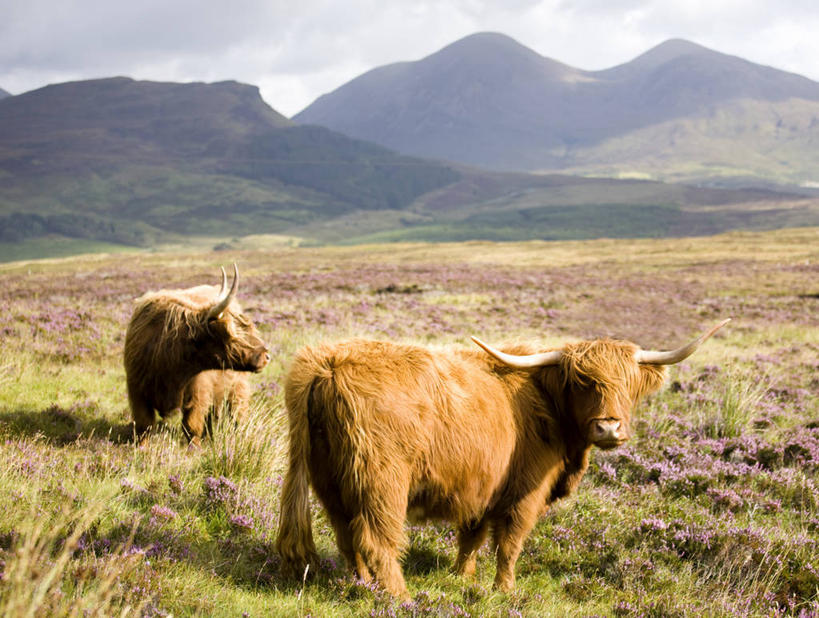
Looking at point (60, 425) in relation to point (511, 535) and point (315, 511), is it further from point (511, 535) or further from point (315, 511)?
point (511, 535)

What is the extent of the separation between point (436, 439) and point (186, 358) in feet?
11.5

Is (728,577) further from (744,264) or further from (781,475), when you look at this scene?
(744,264)

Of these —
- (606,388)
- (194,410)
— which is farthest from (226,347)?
(606,388)

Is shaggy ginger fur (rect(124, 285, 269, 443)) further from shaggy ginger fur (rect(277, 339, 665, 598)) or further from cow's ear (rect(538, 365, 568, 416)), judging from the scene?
cow's ear (rect(538, 365, 568, 416))

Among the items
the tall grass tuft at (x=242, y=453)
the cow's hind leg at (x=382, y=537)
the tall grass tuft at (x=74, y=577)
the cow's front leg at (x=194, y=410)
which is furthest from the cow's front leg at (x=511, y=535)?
the cow's front leg at (x=194, y=410)

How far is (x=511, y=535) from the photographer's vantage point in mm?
4266

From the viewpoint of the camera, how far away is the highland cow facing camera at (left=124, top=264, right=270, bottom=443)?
6.33 meters

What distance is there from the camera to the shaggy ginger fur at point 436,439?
3609mm

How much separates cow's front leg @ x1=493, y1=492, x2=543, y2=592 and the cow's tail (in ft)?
4.16

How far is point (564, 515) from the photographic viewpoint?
17.7 feet

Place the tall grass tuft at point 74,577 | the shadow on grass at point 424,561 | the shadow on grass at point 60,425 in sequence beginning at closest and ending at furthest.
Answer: the tall grass tuft at point 74,577 → the shadow on grass at point 424,561 → the shadow on grass at point 60,425

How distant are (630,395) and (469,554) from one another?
161 cm

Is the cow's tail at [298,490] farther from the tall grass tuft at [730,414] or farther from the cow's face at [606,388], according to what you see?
the tall grass tuft at [730,414]

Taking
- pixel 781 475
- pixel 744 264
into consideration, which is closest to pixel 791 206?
pixel 744 264
